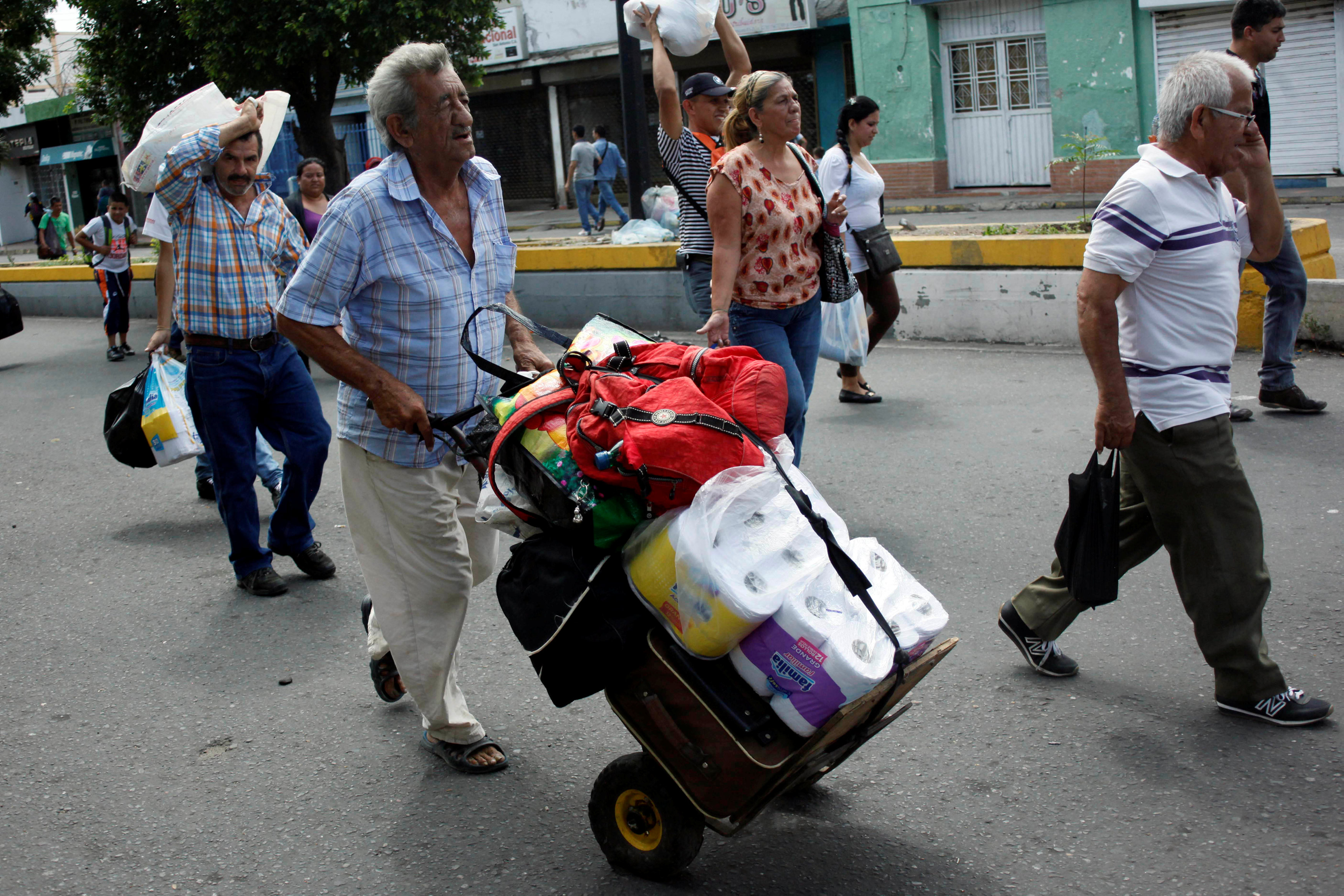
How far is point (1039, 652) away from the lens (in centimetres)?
371

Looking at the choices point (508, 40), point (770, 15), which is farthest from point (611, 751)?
point (508, 40)

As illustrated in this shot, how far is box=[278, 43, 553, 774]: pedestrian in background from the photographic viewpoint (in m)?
3.05

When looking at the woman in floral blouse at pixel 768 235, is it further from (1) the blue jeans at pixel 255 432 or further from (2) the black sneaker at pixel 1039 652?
(1) the blue jeans at pixel 255 432

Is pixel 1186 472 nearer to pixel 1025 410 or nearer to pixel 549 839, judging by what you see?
pixel 549 839

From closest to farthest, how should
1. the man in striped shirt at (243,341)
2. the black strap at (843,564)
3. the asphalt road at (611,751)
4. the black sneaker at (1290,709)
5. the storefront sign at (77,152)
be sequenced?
the black strap at (843,564)
the asphalt road at (611,751)
the black sneaker at (1290,709)
the man in striped shirt at (243,341)
the storefront sign at (77,152)

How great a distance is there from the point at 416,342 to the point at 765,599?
1.32 metres

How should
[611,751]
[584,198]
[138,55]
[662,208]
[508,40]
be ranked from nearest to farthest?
1. [611,751]
2. [662,208]
3. [138,55]
4. [584,198]
5. [508,40]

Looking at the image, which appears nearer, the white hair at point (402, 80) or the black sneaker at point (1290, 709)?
Result: the white hair at point (402, 80)

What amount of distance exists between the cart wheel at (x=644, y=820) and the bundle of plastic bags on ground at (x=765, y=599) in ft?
1.30

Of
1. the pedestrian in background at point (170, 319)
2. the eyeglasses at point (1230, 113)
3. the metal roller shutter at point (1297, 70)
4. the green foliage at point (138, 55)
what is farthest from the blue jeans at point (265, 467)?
the metal roller shutter at point (1297, 70)

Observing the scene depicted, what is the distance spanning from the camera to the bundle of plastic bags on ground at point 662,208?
491 inches

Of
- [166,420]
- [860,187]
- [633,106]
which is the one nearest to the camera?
[166,420]

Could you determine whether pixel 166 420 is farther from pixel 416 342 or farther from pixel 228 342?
pixel 416 342

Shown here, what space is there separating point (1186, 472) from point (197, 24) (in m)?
18.4
